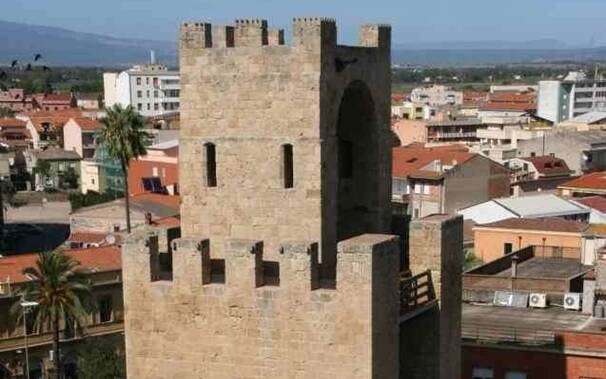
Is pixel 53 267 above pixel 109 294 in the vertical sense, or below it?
above

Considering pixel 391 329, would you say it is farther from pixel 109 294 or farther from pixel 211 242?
pixel 109 294

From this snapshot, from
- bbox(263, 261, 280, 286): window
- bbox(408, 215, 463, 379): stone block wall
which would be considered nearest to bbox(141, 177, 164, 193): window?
bbox(408, 215, 463, 379): stone block wall

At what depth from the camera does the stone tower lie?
13.7 meters

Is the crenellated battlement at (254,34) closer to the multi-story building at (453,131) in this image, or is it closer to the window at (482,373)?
the window at (482,373)

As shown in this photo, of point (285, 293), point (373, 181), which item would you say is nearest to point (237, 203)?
point (285, 293)

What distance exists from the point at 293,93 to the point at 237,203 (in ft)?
6.39

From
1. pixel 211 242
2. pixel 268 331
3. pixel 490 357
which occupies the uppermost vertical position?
pixel 211 242

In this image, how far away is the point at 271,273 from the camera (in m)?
14.5

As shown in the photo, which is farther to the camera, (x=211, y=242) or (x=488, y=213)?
(x=488, y=213)

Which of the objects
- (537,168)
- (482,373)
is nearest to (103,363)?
(482,373)

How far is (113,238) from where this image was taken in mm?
63906

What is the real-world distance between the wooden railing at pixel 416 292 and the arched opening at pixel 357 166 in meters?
1.31

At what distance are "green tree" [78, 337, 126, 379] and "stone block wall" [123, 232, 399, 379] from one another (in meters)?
27.8

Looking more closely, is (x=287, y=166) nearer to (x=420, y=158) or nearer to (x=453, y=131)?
(x=420, y=158)
